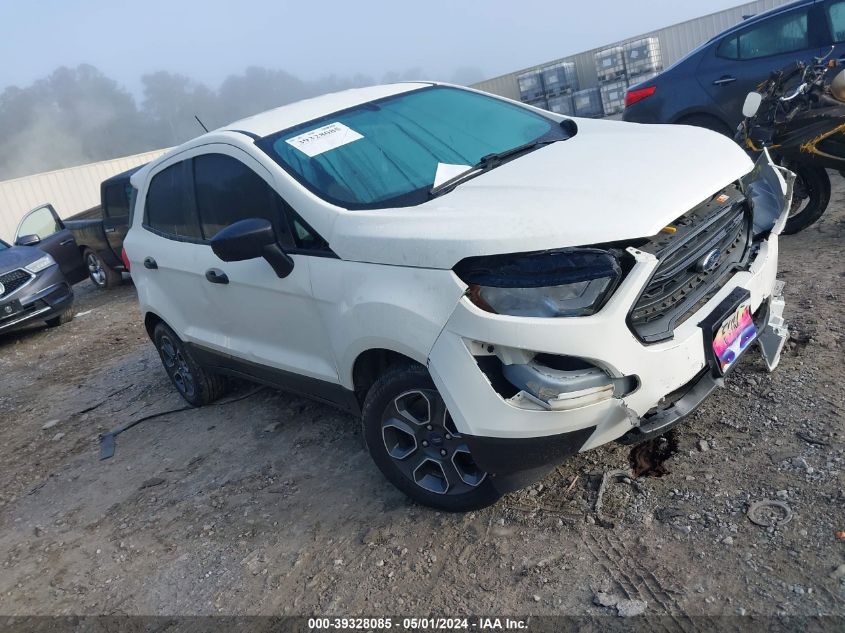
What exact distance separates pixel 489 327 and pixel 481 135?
1.58m

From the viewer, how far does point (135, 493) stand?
4156 millimetres

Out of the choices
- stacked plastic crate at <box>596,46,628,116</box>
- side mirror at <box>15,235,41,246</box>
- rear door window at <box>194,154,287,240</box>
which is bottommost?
stacked plastic crate at <box>596,46,628,116</box>

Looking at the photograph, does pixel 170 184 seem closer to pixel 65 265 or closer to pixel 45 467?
pixel 45 467

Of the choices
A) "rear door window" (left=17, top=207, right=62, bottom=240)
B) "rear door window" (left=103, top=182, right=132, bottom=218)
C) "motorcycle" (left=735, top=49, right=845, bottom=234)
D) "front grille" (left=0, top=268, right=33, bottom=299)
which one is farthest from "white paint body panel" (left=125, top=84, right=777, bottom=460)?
"rear door window" (left=17, top=207, right=62, bottom=240)

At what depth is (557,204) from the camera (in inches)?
105

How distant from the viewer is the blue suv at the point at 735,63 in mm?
6434

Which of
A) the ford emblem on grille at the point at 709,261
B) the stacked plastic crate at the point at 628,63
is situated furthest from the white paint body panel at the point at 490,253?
the stacked plastic crate at the point at 628,63

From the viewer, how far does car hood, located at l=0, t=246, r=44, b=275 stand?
8711 millimetres

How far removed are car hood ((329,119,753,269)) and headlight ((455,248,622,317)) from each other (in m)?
0.05

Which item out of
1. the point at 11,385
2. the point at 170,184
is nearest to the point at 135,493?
the point at 170,184

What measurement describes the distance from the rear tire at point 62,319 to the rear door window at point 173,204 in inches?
215

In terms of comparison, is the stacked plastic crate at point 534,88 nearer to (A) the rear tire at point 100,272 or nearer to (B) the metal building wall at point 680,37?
(B) the metal building wall at point 680,37

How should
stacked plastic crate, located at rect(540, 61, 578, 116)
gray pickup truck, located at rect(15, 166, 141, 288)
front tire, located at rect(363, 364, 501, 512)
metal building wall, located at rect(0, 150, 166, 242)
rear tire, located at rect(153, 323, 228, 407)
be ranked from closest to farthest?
front tire, located at rect(363, 364, 501, 512)
rear tire, located at rect(153, 323, 228, 407)
gray pickup truck, located at rect(15, 166, 141, 288)
stacked plastic crate, located at rect(540, 61, 578, 116)
metal building wall, located at rect(0, 150, 166, 242)

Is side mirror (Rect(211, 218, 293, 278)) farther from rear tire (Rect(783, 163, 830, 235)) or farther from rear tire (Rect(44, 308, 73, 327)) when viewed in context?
rear tire (Rect(44, 308, 73, 327))
